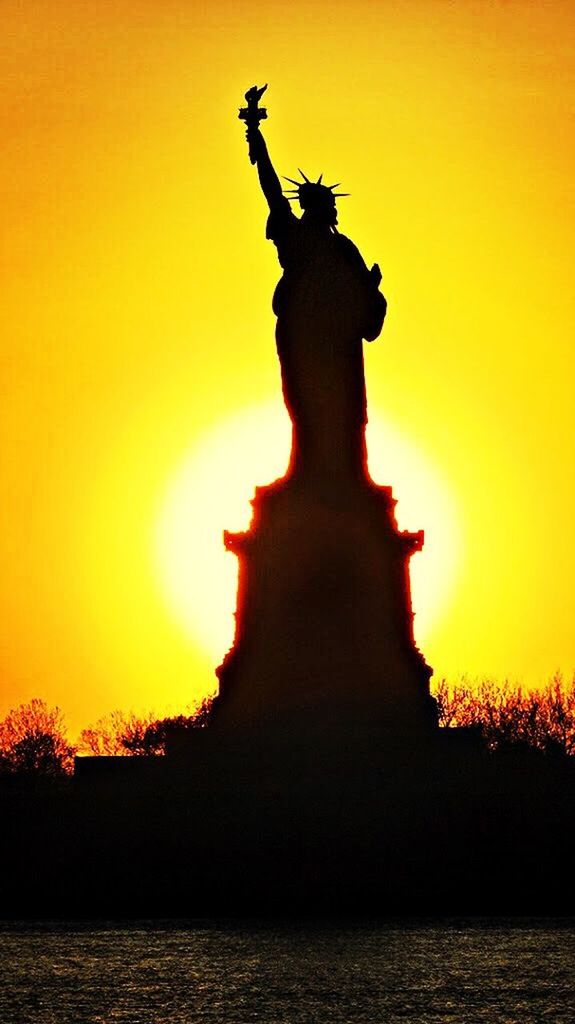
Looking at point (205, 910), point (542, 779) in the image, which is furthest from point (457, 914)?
point (542, 779)

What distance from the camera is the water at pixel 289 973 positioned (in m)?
15.9

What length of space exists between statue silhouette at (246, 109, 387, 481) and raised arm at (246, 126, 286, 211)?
17 millimetres

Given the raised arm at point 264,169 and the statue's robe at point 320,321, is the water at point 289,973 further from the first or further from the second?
the raised arm at point 264,169

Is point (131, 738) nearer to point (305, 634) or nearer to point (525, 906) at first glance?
point (305, 634)

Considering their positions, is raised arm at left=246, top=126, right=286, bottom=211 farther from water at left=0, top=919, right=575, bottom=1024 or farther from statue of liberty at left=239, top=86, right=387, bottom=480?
water at left=0, top=919, right=575, bottom=1024

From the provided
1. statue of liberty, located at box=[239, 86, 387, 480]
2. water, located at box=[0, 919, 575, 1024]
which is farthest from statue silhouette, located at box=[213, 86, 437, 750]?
water, located at box=[0, 919, 575, 1024]

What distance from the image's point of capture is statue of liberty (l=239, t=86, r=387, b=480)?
32625mm

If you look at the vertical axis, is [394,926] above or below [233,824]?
below

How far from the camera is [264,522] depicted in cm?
3212

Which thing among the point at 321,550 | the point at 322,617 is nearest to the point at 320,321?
the point at 321,550

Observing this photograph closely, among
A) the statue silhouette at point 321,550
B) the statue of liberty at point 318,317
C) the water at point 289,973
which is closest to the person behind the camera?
the water at point 289,973

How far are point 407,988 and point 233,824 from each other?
10316mm

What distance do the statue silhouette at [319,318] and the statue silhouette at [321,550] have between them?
0.05 feet

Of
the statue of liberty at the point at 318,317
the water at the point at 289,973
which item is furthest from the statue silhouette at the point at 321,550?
the water at the point at 289,973
